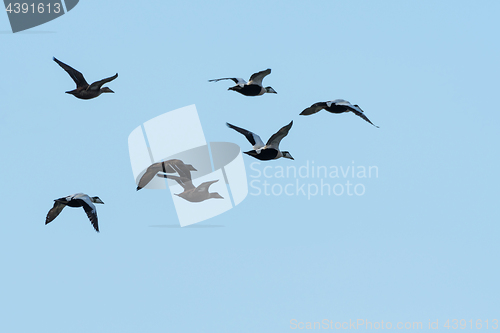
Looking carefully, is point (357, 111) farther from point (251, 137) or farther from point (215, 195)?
point (215, 195)

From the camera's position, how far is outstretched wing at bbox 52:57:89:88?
875 inches

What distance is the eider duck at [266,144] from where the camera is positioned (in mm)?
21938

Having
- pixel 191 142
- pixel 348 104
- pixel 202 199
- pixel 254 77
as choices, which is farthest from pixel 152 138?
pixel 348 104

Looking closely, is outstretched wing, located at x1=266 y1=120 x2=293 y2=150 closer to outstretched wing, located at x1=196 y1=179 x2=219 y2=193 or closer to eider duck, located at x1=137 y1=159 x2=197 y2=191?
outstretched wing, located at x1=196 y1=179 x2=219 y2=193

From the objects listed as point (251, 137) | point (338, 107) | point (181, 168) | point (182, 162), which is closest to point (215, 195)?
point (181, 168)

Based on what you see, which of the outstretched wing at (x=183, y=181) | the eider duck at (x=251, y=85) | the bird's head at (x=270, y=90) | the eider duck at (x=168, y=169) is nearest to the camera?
the eider duck at (x=168, y=169)

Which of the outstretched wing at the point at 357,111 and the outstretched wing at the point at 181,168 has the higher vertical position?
the outstretched wing at the point at 357,111

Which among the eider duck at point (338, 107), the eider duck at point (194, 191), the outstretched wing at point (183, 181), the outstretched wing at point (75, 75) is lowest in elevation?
the eider duck at point (194, 191)

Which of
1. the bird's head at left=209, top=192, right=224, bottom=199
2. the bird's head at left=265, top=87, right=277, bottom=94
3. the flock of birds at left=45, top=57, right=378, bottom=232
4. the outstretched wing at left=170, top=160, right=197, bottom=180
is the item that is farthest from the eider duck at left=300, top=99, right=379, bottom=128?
the outstretched wing at left=170, top=160, right=197, bottom=180

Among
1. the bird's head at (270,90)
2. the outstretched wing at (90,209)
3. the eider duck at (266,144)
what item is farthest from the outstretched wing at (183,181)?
the bird's head at (270,90)

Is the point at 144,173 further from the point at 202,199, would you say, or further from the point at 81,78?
the point at 81,78

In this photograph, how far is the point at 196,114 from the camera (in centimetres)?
2498

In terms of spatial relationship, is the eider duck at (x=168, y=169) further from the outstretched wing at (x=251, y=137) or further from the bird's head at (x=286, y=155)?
the bird's head at (x=286, y=155)

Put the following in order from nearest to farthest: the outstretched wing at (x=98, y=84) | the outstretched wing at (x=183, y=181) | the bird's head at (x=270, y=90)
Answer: the outstretched wing at (x=98, y=84) → the outstretched wing at (x=183, y=181) → the bird's head at (x=270, y=90)
